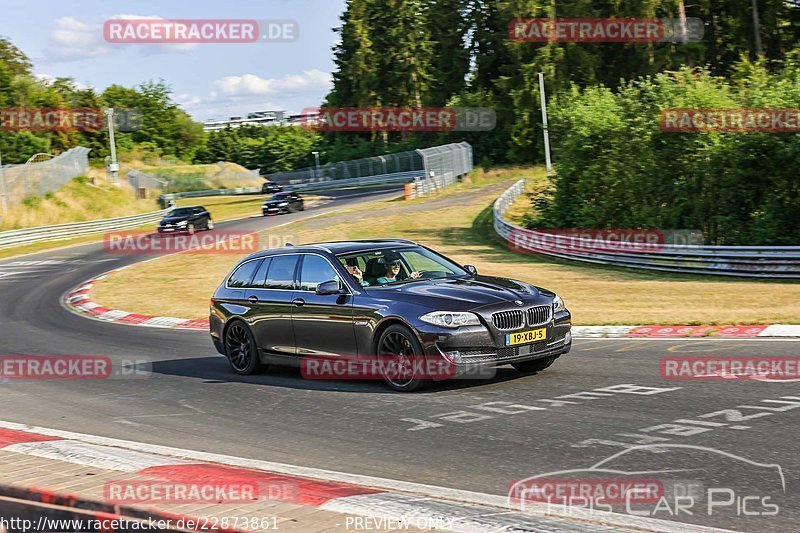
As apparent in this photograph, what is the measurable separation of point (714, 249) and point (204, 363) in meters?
16.0

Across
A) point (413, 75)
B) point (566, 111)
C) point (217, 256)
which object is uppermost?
point (413, 75)

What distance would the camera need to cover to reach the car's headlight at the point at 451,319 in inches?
398

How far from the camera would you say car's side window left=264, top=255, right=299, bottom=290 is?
1226cm

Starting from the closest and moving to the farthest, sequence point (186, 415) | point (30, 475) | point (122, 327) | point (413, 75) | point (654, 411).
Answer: point (30, 475) → point (654, 411) → point (186, 415) → point (122, 327) → point (413, 75)

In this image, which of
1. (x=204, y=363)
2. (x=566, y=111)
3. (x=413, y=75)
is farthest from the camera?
(x=413, y=75)

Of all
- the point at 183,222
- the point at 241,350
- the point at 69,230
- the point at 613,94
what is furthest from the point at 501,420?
the point at 69,230

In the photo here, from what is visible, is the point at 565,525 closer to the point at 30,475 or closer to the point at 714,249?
the point at 30,475

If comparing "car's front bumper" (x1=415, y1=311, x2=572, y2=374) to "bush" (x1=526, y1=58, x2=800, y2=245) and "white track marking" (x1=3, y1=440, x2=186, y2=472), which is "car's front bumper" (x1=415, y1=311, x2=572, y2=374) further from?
"bush" (x1=526, y1=58, x2=800, y2=245)

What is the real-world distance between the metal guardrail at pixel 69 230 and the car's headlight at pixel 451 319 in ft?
132

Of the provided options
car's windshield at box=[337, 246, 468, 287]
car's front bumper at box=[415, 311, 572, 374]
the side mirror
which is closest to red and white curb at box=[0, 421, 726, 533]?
car's front bumper at box=[415, 311, 572, 374]

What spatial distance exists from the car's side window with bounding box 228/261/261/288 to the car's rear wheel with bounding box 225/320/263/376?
544mm

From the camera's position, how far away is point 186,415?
33.9 feet

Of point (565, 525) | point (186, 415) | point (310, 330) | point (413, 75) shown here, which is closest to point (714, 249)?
point (310, 330)

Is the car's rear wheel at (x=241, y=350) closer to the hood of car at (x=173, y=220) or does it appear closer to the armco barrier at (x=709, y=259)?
the armco barrier at (x=709, y=259)
